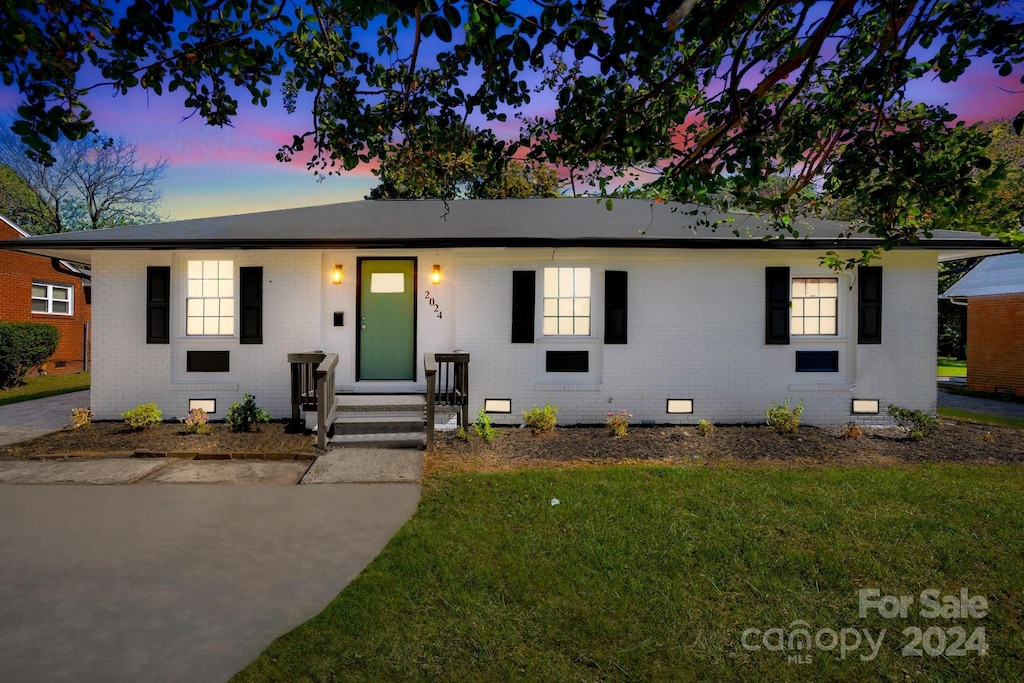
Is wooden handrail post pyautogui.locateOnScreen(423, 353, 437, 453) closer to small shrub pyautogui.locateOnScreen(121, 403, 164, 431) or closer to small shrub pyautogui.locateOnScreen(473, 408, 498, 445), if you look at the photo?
small shrub pyautogui.locateOnScreen(473, 408, 498, 445)

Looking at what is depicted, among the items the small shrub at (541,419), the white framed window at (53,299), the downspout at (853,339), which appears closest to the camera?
the small shrub at (541,419)

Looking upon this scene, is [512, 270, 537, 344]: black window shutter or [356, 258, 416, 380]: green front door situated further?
[356, 258, 416, 380]: green front door

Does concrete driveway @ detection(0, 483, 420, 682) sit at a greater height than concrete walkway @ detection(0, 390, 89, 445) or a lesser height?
lesser

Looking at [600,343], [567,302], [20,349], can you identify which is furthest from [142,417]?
[20,349]

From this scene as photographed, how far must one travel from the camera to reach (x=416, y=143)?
15.4 ft

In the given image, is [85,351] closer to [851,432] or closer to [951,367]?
[851,432]

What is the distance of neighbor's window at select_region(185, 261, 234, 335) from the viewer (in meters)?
8.46

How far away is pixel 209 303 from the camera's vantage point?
27.8 ft

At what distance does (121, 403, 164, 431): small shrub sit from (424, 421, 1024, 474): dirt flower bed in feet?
15.0

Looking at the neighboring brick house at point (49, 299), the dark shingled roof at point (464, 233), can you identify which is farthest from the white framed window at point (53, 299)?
the dark shingled roof at point (464, 233)

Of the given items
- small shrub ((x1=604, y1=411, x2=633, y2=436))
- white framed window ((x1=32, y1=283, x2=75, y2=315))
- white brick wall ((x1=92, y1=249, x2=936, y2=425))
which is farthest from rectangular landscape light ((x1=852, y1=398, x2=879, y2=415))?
white framed window ((x1=32, y1=283, x2=75, y2=315))

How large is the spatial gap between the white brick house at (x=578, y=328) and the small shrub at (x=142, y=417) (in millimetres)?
527

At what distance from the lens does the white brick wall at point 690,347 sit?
8266mm

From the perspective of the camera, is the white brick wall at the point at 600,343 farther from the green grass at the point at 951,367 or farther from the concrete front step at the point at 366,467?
the green grass at the point at 951,367
